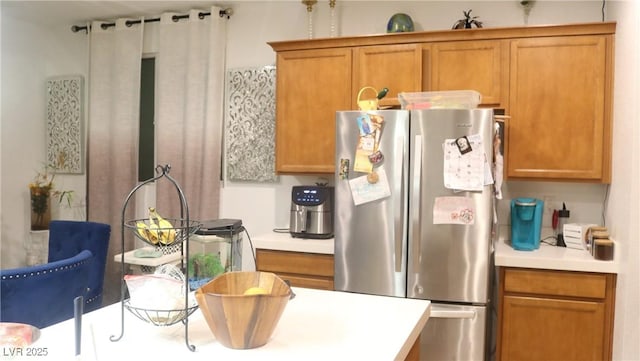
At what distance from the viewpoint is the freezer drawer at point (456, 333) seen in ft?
9.00

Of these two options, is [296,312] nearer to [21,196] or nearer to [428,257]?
[428,257]

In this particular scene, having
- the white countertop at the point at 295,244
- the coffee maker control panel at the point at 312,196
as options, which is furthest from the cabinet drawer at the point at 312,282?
the coffee maker control panel at the point at 312,196

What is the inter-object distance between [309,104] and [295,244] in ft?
3.06

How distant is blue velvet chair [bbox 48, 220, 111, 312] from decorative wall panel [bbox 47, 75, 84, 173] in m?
1.24

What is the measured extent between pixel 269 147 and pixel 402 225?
1.47 metres

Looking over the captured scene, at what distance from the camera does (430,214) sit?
2770 millimetres

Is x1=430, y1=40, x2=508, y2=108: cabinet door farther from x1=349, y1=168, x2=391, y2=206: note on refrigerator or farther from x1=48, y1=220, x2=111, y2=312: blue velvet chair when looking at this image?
x1=48, y1=220, x2=111, y2=312: blue velvet chair

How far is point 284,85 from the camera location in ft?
11.4

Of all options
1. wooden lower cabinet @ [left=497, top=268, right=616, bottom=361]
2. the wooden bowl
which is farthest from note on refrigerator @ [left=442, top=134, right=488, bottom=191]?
the wooden bowl

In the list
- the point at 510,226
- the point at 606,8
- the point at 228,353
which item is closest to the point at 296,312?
the point at 228,353

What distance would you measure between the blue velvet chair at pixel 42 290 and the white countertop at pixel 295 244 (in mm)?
1118

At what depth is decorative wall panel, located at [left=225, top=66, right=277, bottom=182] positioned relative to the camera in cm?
390

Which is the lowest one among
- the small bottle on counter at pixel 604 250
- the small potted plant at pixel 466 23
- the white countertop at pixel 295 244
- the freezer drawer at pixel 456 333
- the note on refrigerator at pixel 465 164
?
the freezer drawer at pixel 456 333

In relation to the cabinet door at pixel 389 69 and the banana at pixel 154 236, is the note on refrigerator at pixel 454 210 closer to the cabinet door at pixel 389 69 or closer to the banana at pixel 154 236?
the cabinet door at pixel 389 69
